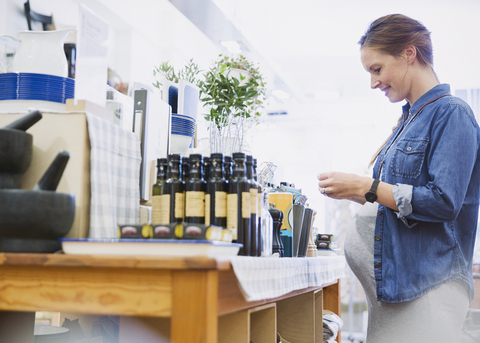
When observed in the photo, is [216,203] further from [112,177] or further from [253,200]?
[112,177]

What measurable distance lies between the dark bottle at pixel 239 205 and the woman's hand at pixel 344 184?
47 cm

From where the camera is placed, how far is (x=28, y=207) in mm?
885

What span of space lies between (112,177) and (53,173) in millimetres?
215

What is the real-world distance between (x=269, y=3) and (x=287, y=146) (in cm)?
341

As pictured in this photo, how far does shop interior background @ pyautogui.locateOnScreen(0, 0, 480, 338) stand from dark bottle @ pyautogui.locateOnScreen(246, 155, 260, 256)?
30.6 inches

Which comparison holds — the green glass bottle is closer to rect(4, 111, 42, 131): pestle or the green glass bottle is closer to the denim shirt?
rect(4, 111, 42, 131): pestle

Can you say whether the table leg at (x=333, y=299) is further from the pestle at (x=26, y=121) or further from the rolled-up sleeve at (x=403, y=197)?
the pestle at (x=26, y=121)

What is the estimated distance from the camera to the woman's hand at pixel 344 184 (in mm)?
1461

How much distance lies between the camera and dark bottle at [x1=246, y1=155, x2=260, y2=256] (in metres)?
1.17

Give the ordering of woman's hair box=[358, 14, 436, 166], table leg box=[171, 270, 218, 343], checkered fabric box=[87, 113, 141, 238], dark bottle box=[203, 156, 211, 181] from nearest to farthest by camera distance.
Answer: table leg box=[171, 270, 218, 343], checkered fabric box=[87, 113, 141, 238], dark bottle box=[203, 156, 211, 181], woman's hair box=[358, 14, 436, 166]

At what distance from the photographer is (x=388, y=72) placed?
161 cm

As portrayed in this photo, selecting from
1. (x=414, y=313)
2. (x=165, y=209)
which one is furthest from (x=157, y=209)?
(x=414, y=313)

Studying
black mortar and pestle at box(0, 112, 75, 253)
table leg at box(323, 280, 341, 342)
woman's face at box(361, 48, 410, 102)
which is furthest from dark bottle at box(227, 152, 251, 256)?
table leg at box(323, 280, 341, 342)

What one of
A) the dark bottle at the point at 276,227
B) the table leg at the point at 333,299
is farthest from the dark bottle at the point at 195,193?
the table leg at the point at 333,299
